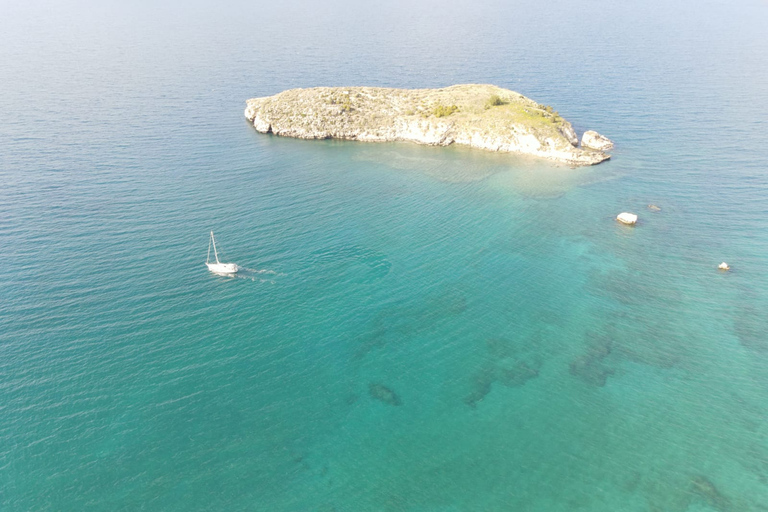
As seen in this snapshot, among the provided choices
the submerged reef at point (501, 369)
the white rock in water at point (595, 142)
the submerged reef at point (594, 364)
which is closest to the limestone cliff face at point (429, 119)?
the white rock in water at point (595, 142)

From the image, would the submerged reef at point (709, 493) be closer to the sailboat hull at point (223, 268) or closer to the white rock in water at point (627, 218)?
the white rock in water at point (627, 218)

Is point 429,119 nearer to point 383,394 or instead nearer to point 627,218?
point 627,218

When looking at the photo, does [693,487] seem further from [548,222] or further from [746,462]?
[548,222]

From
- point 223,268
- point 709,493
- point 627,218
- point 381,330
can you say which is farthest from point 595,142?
point 223,268

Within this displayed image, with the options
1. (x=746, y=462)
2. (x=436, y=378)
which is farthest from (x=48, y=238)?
(x=746, y=462)

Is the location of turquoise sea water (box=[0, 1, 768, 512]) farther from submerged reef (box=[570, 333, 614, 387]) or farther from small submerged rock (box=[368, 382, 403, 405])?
small submerged rock (box=[368, 382, 403, 405])

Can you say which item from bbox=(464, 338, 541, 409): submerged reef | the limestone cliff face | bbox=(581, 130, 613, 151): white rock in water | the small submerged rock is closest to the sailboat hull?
the small submerged rock
